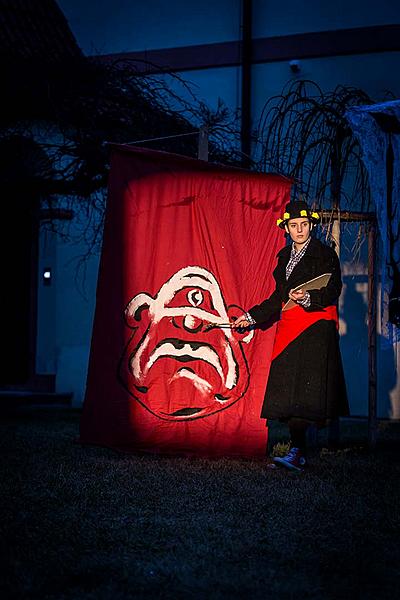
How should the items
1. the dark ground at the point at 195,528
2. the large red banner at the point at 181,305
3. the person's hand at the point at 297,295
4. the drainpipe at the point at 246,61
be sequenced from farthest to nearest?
the drainpipe at the point at 246,61 → the large red banner at the point at 181,305 → the person's hand at the point at 297,295 → the dark ground at the point at 195,528

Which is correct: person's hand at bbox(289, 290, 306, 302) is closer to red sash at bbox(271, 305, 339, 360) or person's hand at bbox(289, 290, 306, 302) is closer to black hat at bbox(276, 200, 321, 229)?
red sash at bbox(271, 305, 339, 360)

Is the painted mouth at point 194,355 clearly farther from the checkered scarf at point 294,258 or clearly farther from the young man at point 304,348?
the checkered scarf at point 294,258

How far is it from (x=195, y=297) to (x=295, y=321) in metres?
0.87

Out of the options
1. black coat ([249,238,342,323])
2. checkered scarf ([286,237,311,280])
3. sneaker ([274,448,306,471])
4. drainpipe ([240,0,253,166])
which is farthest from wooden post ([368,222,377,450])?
drainpipe ([240,0,253,166])

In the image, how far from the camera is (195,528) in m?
3.87

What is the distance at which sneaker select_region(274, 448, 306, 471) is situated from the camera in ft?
18.0

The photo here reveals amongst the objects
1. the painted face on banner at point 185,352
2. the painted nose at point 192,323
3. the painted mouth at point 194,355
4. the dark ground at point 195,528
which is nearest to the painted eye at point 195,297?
the painted face on banner at point 185,352

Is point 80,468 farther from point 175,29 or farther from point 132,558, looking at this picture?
point 175,29

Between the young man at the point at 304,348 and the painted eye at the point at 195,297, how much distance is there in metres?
0.68

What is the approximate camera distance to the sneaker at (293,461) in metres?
5.48

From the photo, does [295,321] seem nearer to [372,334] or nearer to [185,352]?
[185,352]

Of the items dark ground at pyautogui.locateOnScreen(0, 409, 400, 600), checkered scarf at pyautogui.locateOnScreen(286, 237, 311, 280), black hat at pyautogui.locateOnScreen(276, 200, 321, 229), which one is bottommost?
dark ground at pyautogui.locateOnScreen(0, 409, 400, 600)

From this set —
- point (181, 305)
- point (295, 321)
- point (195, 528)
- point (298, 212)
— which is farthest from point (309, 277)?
point (195, 528)

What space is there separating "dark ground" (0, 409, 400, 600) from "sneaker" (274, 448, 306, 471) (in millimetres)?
101
